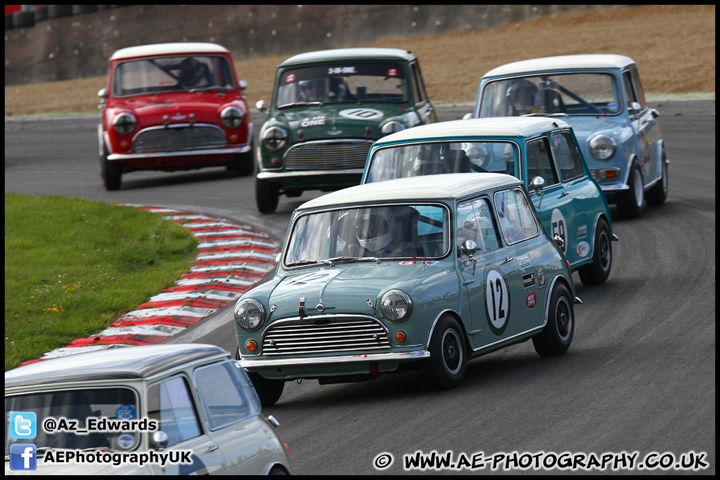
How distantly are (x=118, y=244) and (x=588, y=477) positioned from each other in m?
9.71

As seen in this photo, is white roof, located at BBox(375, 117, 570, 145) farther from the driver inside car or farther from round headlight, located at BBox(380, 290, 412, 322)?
the driver inside car

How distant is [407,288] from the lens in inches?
322

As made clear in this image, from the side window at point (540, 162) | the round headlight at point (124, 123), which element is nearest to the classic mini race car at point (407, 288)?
the side window at point (540, 162)

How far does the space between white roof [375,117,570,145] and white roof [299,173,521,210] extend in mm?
1891

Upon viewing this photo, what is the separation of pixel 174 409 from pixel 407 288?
3056mm

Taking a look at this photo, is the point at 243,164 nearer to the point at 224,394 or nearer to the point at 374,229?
the point at 374,229

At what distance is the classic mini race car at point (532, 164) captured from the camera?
11.3m

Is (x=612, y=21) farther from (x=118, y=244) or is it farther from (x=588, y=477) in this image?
(x=588, y=477)

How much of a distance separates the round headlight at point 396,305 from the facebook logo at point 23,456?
3.40 meters

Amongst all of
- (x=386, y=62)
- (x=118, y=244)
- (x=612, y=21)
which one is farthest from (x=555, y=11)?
(x=118, y=244)

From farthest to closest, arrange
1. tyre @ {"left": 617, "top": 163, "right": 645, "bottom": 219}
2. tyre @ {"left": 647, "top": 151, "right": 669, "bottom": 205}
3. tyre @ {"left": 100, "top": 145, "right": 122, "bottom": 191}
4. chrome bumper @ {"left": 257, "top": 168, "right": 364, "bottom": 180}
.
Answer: tyre @ {"left": 100, "top": 145, "right": 122, "bottom": 191}, tyre @ {"left": 647, "top": 151, "right": 669, "bottom": 205}, chrome bumper @ {"left": 257, "top": 168, "right": 364, "bottom": 180}, tyre @ {"left": 617, "top": 163, "right": 645, "bottom": 219}

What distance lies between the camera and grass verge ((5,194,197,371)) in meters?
11.2

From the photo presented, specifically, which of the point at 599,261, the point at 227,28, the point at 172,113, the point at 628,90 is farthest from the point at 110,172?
the point at 227,28

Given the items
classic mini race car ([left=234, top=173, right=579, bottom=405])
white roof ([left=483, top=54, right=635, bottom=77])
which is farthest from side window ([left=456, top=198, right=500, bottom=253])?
white roof ([left=483, top=54, right=635, bottom=77])
